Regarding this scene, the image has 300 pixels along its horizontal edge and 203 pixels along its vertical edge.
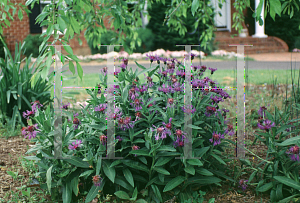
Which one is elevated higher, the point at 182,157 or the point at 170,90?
the point at 170,90

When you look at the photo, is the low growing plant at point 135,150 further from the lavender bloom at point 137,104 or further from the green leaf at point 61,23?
the green leaf at point 61,23

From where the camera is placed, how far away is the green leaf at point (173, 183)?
6.38 ft

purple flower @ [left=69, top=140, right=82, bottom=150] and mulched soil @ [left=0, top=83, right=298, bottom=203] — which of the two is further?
mulched soil @ [left=0, top=83, right=298, bottom=203]

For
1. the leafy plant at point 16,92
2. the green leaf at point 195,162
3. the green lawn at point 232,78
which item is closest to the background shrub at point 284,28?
the green lawn at point 232,78

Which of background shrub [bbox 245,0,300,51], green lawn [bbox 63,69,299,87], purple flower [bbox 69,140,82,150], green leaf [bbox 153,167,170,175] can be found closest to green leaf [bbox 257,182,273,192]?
green leaf [bbox 153,167,170,175]

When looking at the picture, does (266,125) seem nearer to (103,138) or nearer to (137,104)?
(137,104)

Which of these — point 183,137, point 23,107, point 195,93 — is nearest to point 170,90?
point 195,93

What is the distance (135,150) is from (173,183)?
1.02ft

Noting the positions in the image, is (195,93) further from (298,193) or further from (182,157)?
(298,193)

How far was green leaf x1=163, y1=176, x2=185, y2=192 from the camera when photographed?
1.94m

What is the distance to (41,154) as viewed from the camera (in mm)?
2127

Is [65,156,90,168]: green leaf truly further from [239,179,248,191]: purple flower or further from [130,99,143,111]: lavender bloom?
Answer: [239,179,248,191]: purple flower

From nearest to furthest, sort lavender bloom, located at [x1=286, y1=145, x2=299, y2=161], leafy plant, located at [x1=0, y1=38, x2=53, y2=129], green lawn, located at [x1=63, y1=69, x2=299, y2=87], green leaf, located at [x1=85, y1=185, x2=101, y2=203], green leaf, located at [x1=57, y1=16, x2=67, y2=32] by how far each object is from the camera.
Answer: green leaf, located at [x1=57, y1=16, x2=67, y2=32], lavender bloom, located at [x1=286, y1=145, x2=299, y2=161], green leaf, located at [x1=85, y1=185, x2=101, y2=203], leafy plant, located at [x1=0, y1=38, x2=53, y2=129], green lawn, located at [x1=63, y1=69, x2=299, y2=87]

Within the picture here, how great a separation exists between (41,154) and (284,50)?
1172 cm
